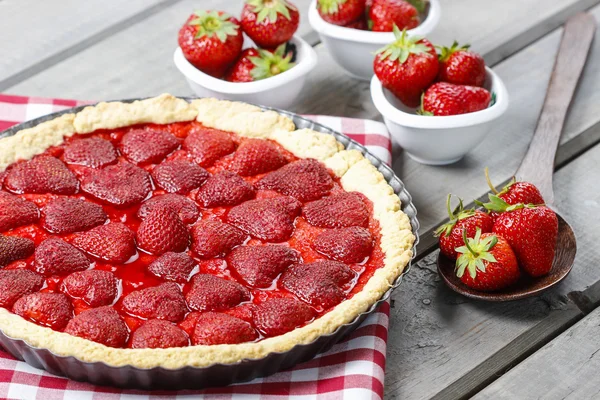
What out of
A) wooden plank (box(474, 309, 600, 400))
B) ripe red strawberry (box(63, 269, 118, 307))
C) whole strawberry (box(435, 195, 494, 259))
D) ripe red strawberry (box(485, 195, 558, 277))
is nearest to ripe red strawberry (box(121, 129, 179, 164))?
ripe red strawberry (box(63, 269, 118, 307))

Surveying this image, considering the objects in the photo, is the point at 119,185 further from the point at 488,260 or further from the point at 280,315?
the point at 488,260

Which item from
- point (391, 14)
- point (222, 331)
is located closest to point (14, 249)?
point (222, 331)

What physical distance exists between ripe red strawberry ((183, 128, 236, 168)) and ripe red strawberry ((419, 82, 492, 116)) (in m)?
0.66

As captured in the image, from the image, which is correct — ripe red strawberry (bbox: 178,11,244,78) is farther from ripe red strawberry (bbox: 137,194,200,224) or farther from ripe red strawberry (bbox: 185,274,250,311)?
ripe red strawberry (bbox: 185,274,250,311)

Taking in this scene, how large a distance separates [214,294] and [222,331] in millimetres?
142

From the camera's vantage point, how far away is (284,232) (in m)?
2.44

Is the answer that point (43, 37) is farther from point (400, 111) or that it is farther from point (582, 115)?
point (582, 115)

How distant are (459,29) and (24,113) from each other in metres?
1.84

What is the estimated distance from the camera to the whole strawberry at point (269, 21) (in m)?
3.07

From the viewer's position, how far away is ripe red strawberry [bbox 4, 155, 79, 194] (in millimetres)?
2561

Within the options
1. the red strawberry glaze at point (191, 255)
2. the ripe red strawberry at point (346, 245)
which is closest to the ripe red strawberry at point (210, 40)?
the red strawberry glaze at point (191, 255)

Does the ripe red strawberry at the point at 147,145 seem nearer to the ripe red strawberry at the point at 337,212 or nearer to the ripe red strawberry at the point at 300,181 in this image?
the ripe red strawberry at the point at 300,181

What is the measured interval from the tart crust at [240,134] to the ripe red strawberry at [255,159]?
0.32 feet

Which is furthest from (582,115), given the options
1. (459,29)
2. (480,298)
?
(480,298)
